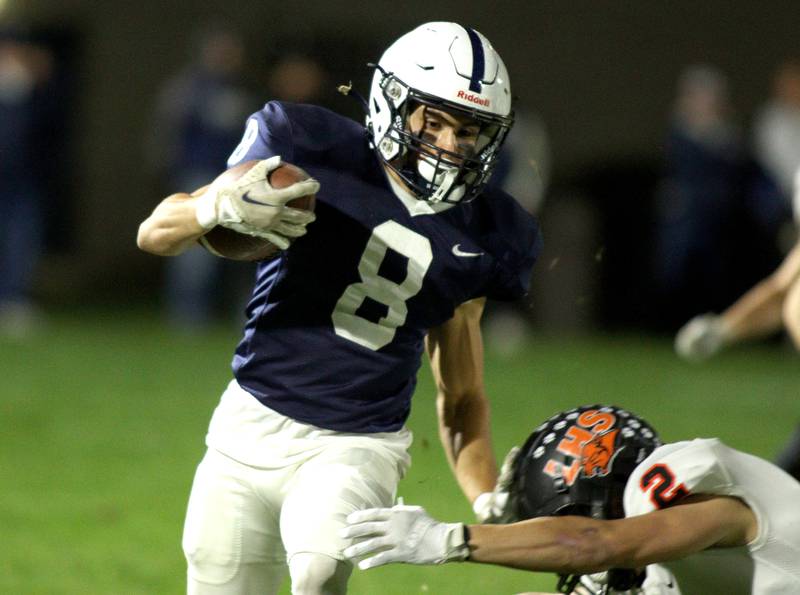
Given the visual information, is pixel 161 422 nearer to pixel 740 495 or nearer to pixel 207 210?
pixel 207 210

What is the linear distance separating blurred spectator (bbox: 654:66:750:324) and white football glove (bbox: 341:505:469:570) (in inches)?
351

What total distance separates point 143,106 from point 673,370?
7.19 metres

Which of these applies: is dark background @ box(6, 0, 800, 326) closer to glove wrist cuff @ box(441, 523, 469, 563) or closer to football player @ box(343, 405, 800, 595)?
football player @ box(343, 405, 800, 595)

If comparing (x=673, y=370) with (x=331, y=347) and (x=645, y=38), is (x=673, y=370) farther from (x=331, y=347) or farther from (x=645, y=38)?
(x=331, y=347)

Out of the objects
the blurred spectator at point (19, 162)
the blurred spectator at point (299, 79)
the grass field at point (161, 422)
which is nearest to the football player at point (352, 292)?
the grass field at point (161, 422)

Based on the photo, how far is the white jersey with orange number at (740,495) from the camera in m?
3.06

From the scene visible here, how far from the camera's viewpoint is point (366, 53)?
14.0 metres

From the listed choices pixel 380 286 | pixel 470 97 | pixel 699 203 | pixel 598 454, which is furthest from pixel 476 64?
pixel 699 203

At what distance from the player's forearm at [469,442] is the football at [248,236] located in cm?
81

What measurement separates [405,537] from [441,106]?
3.52ft

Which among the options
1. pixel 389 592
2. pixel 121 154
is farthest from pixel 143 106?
pixel 389 592

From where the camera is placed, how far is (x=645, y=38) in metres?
14.5

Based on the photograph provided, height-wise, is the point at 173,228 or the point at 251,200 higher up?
the point at 251,200

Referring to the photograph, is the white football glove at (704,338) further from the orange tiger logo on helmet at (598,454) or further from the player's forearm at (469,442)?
the orange tiger logo on helmet at (598,454)
